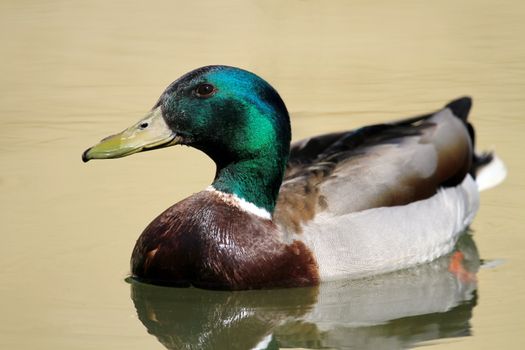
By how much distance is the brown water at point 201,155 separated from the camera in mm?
7020

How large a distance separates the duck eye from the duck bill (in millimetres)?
254

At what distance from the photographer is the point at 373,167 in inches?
313

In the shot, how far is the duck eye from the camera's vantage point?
742 cm

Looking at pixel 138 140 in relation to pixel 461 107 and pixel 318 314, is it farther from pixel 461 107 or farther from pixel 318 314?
pixel 461 107

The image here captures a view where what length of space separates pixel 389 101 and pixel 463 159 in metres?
2.76

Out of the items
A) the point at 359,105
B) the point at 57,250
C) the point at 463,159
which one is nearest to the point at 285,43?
the point at 359,105

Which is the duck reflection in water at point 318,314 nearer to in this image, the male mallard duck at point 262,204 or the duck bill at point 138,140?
the male mallard duck at point 262,204

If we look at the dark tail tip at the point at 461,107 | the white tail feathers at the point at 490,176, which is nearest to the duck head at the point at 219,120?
the dark tail tip at the point at 461,107

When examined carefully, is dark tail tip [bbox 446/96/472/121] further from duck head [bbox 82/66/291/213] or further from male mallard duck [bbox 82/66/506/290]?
duck head [bbox 82/66/291/213]

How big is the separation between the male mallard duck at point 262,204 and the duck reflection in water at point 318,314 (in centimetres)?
9

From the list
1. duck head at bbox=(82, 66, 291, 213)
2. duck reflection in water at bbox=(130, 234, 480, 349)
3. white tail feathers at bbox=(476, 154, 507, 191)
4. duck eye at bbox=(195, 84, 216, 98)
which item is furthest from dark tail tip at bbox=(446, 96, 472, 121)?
duck eye at bbox=(195, 84, 216, 98)

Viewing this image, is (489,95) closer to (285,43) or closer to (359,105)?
(359,105)

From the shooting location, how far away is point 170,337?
691cm

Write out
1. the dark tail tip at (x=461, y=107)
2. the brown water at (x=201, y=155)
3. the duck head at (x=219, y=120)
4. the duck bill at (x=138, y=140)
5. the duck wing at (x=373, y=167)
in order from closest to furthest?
the brown water at (x=201, y=155)
the duck bill at (x=138, y=140)
the duck head at (x=219, y=120)
the duck wing at (x=373, y=167)
the dark tail tip at (x=461, y=107)
